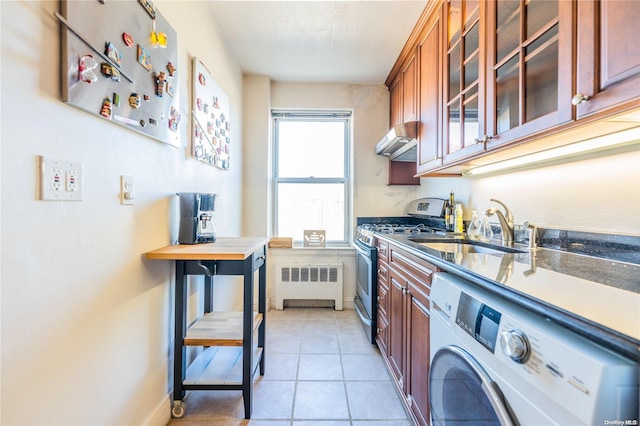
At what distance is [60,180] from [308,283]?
2455 mm

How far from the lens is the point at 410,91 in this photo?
7.73 feet

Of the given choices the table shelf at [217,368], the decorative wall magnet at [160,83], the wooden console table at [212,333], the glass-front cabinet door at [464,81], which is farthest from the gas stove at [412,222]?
the decorative wall magnet at [160,83]

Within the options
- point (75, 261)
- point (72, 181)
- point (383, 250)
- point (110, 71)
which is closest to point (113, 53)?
point (110, 71)

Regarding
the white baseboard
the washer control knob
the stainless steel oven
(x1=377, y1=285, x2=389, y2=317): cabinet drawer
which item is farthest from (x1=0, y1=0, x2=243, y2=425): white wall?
the stainless steel oven

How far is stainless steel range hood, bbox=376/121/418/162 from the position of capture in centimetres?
215

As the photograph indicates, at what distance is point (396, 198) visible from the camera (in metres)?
3.12

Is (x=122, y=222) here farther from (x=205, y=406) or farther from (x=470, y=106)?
(x=470, y=106)

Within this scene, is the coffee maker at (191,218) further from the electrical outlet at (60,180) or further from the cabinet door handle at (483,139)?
the cabinet door handle at (483,139)

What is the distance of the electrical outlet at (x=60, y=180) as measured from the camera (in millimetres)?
778

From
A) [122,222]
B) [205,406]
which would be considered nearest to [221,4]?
[122,222]

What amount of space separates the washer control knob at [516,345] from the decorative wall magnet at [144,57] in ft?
5.47

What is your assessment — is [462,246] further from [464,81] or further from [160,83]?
[160,83]

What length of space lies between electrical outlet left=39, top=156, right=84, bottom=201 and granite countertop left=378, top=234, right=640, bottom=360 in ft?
4.34

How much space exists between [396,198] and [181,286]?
243cm
